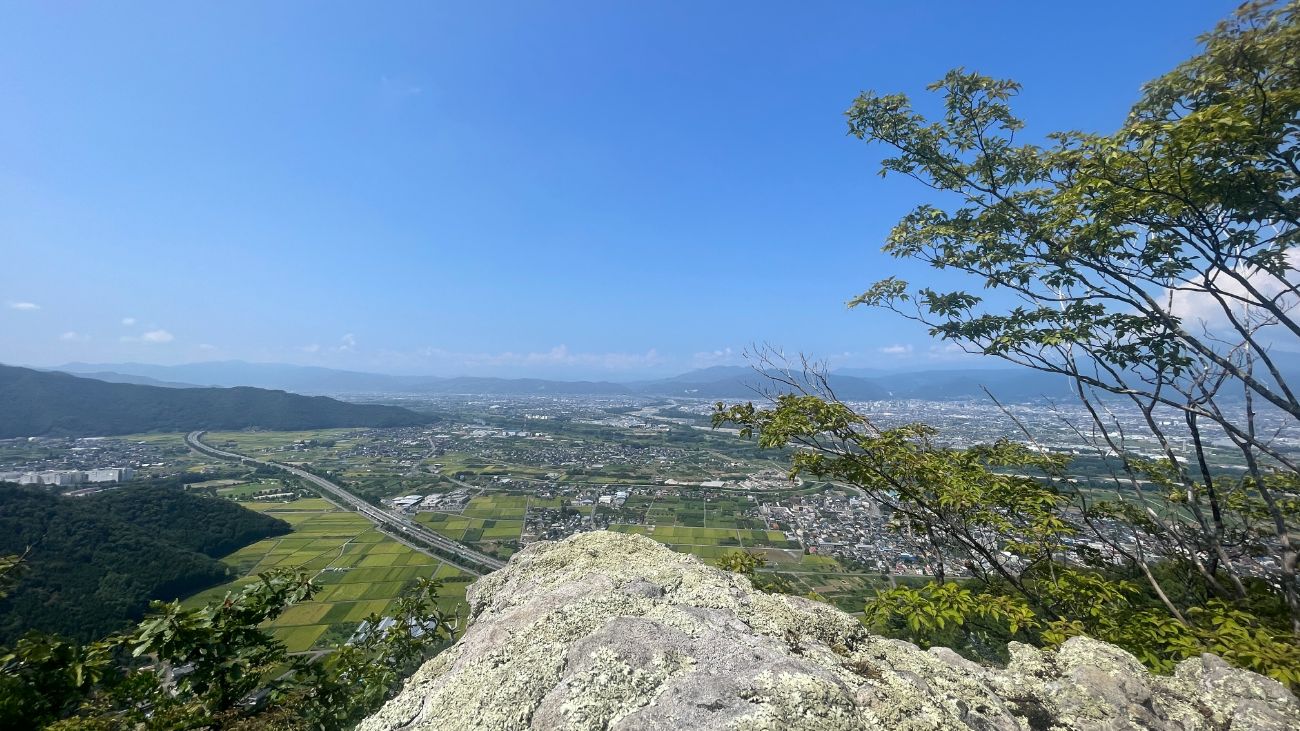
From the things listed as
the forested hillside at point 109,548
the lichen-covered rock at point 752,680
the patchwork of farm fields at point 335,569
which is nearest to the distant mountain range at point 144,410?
the forested hillside at point 109,548

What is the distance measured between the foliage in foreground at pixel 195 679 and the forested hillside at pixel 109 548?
3004 cm

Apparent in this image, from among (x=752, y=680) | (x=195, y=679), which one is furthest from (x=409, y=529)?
(x=752, y=680)

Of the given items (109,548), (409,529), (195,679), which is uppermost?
(195,679)

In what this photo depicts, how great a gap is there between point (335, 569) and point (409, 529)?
1203 cm

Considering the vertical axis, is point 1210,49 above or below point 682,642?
above

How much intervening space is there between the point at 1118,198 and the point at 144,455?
14696 centimetres

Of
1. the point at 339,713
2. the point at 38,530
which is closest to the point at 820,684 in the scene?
the point at 339,713

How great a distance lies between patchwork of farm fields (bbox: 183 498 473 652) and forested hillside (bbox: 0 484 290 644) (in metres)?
2.65

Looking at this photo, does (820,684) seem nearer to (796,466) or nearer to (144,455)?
(796,466)

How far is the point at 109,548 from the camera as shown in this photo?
38.8m

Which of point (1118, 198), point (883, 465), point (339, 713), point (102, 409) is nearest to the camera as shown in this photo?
point (339, 713)

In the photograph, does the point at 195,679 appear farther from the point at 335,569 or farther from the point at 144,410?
the point at 144,410

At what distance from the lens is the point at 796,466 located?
8.09 meters

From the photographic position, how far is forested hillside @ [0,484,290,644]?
28203mm
